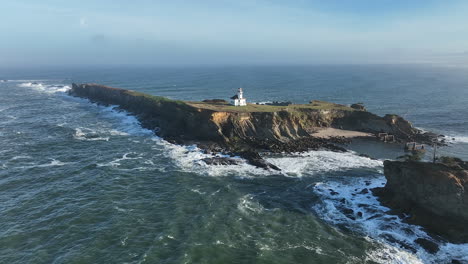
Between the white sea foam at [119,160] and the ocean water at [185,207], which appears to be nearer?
the ocean water at [185,207]

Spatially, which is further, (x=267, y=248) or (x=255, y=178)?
(x=255, y=178)

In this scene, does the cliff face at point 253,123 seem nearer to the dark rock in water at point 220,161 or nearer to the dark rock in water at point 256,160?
the dark rock in water at point 256,160

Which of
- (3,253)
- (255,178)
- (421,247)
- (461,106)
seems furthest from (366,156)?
(461,106)

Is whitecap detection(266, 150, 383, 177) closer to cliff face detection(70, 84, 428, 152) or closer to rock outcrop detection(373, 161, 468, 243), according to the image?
cliff face detection(70, 84, 428, 152)

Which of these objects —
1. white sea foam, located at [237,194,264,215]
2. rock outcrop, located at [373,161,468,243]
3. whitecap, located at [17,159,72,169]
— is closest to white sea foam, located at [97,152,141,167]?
whitecap, located at [17,159,72,169]

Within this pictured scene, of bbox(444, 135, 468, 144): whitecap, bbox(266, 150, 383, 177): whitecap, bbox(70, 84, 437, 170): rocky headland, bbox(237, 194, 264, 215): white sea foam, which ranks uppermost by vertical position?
bbox(70, 84, 437, 170): rocky headland

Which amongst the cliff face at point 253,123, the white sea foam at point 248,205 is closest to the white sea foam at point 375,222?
the white sea foam at point 248,205

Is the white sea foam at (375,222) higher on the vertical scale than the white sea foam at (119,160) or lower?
lower

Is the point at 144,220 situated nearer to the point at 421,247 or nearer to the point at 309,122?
the point at 421,247
